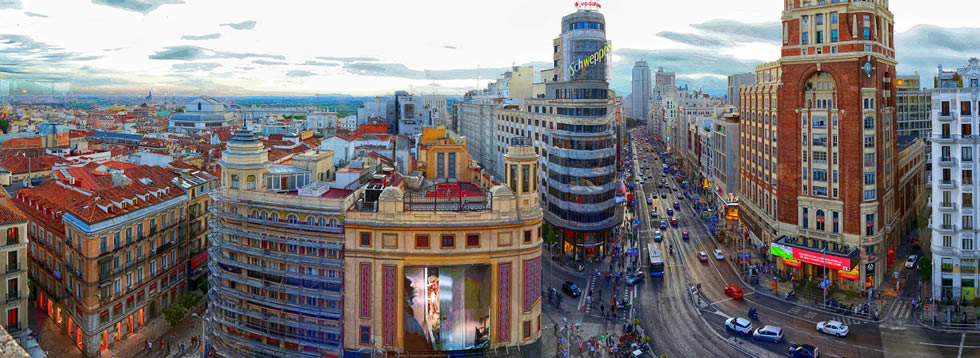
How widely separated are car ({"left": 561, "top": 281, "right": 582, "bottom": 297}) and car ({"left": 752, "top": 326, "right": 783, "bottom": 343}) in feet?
60.9

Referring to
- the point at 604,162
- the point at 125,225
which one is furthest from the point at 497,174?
the point at 125,225

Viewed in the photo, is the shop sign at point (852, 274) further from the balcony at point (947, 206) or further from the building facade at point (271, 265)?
the building facade at point (271, 265)

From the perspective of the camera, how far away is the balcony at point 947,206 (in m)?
63.2

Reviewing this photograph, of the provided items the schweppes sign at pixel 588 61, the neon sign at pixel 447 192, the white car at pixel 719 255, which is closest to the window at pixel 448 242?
the neon sign at pixel 447 192

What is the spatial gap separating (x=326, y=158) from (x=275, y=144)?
65.9 m

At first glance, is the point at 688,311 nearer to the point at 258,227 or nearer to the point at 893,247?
the point at 893,247

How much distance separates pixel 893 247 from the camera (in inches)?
3071

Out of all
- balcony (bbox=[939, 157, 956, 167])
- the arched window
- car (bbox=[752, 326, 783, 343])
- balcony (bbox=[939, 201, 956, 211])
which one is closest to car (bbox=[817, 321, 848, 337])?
car (bbox=[752, 326, 783, 343])

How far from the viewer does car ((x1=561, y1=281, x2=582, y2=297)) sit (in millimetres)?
67875

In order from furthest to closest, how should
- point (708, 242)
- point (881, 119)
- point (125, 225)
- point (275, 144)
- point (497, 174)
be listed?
point (275, 144), point (497, 174), point (708, 242), point (881, 119), point (125, 225)

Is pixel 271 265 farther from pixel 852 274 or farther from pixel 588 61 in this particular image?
pixel 588 61

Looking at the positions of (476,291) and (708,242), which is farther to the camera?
(708,242)

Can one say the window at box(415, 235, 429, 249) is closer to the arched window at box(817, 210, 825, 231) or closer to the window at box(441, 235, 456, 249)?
the window at box(441, 235, 456, 249)

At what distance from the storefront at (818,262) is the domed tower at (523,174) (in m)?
37.7
